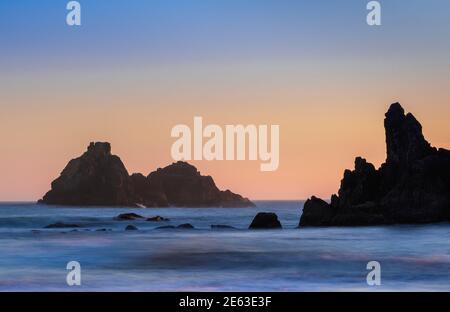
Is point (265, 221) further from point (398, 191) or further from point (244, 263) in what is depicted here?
point (244, 263)

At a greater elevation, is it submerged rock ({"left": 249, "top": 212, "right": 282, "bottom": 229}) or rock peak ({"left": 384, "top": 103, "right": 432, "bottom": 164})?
rock peak ({"left": 384, "top": 103, "right": 432, "bottom": 164})

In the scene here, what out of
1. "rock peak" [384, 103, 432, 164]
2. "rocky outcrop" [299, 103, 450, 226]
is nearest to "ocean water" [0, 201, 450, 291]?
"rocky outcrop" [299, 103, 450, 226]

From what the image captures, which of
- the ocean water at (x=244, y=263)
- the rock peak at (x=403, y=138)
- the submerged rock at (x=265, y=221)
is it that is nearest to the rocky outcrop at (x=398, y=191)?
the rock peak at (x=403, y=138)

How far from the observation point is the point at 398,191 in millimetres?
68000

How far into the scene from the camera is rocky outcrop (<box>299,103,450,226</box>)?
219 ft

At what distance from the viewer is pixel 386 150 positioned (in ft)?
245

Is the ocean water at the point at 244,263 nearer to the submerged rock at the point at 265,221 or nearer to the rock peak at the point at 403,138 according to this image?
the submerged rock at the point at 265,221

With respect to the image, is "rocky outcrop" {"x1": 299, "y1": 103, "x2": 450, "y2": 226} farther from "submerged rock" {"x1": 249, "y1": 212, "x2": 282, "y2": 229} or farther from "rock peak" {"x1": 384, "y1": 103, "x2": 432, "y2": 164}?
"submerged rock" {"x1": 249, "y1": 212, "x2": 282, "y2": 229}

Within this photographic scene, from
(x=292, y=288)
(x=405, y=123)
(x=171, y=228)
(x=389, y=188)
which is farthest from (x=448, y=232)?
(x=292, y=288)

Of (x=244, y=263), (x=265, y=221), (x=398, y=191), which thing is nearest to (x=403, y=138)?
(x=398, y=191)

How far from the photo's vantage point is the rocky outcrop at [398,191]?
6662 cm

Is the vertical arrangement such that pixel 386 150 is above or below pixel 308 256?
above
